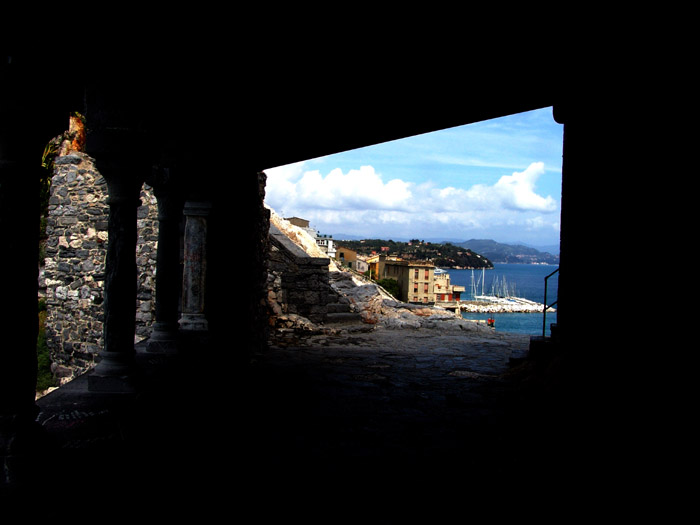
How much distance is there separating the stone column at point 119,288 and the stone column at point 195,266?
6.04 ft

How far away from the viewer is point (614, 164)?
312 cm

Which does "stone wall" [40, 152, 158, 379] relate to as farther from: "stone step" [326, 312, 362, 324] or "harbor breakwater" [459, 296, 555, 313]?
"harbor breakwater" [459, 296, 555, 313]

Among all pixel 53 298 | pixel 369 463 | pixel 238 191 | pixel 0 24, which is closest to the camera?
pixel 0 24

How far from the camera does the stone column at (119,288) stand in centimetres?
358

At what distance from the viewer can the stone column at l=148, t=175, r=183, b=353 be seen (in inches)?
192

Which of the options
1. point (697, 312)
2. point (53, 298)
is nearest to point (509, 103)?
point (697, 312)

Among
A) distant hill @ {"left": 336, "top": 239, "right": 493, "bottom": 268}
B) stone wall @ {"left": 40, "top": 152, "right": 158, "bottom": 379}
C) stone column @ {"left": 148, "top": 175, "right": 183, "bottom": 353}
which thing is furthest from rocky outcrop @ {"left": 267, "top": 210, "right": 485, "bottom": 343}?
distant hill @ {"left": 336, "top": 239, "right": 493, "bottom": 268}

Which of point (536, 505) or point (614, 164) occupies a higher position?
point (614, 164)

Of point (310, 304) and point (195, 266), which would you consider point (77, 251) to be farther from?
point (195, 266)

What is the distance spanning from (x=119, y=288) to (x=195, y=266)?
6.70 feet

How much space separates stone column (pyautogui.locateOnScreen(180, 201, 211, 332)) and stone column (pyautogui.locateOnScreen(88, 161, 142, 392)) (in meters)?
1.84

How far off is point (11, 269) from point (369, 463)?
6.67ft

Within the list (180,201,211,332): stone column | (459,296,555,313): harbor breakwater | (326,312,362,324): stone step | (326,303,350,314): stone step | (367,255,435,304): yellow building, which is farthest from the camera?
(459,296,555,313): harbor breakwater

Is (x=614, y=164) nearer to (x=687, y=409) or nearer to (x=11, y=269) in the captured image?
(x=687, y=409)
